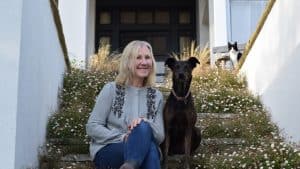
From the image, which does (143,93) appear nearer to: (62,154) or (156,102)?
(156,102)

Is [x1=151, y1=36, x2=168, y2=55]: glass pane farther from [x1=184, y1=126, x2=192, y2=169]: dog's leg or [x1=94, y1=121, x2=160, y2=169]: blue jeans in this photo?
[x1=94, y1=121, x2=160, y2=169]: blue jeans

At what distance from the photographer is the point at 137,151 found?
3697mm

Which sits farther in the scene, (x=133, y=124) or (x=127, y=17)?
(x=127, y=17)

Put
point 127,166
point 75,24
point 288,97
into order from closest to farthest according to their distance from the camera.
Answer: point 127,166 → point 288,97 → point 75,24

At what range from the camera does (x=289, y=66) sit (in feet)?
18.4

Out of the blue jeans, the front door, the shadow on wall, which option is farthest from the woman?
the front door

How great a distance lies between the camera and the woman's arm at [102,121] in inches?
156

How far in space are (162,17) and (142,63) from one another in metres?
9.50

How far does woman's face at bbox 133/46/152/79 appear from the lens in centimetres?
421

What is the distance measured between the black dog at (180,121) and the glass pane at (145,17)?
8407 millimetres

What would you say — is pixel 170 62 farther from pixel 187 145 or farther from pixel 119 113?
pixel 119 113

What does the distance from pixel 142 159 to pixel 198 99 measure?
10.5ft

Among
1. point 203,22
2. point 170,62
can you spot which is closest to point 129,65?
point 170,62

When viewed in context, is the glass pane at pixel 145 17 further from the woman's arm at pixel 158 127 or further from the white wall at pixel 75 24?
the woman's arm at pixel 158 127
